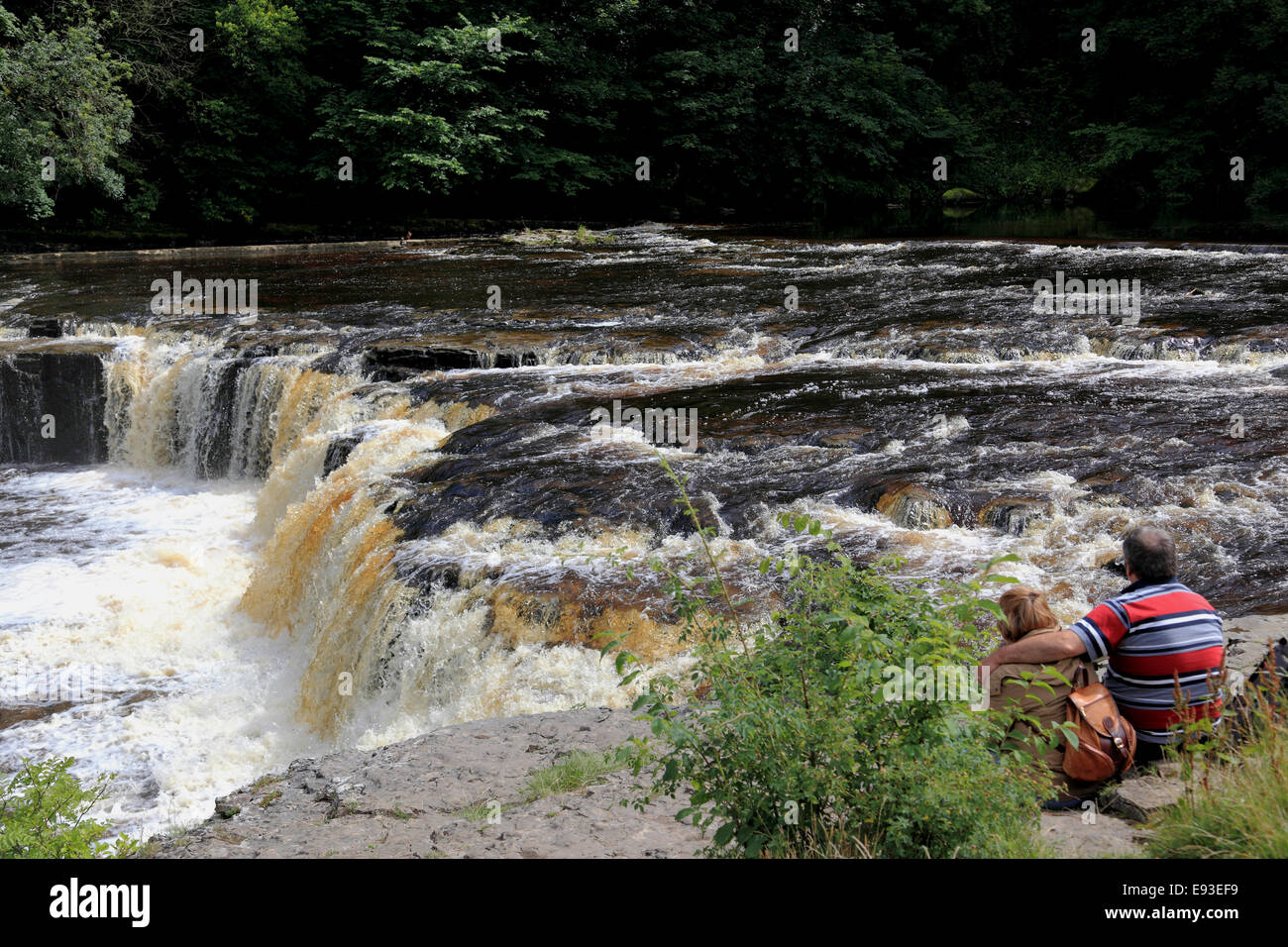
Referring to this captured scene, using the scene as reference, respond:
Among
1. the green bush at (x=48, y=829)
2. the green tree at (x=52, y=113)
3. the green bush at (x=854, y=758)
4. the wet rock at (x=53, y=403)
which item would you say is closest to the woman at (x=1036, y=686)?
the green bush at (x=854, y=758)

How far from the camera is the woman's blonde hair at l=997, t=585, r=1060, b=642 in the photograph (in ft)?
14.2

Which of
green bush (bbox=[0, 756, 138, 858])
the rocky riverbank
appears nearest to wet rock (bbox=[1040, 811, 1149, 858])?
the rocky riverbank

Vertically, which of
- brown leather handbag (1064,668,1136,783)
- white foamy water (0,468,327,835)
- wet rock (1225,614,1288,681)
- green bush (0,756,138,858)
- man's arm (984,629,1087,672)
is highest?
man's arm (984,629,1087,672)

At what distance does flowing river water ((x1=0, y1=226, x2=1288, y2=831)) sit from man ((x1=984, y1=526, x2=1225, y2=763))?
211cm

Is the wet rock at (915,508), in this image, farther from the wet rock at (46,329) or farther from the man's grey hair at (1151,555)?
the wet rock at (46,329)

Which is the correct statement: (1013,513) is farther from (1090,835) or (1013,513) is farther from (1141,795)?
(1090,835)

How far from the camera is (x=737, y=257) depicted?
21.0 meters

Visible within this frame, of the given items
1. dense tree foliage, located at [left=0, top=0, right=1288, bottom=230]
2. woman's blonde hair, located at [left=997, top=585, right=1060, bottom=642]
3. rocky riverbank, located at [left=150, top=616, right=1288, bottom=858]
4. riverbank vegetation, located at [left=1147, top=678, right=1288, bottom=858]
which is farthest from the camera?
dense tree foliage, located at [left=0, top=0, right=1288, bottom=230]

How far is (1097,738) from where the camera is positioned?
13.5ft

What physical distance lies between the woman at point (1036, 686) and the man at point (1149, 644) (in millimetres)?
49

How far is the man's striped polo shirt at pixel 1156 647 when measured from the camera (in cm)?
421

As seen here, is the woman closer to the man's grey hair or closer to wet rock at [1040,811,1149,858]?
wet rock at [1040,811,1149,858]

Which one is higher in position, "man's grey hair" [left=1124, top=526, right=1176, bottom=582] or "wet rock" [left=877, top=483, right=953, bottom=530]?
"man's grey hair" [left=1124, top=526, right=1176, bottom=582]
